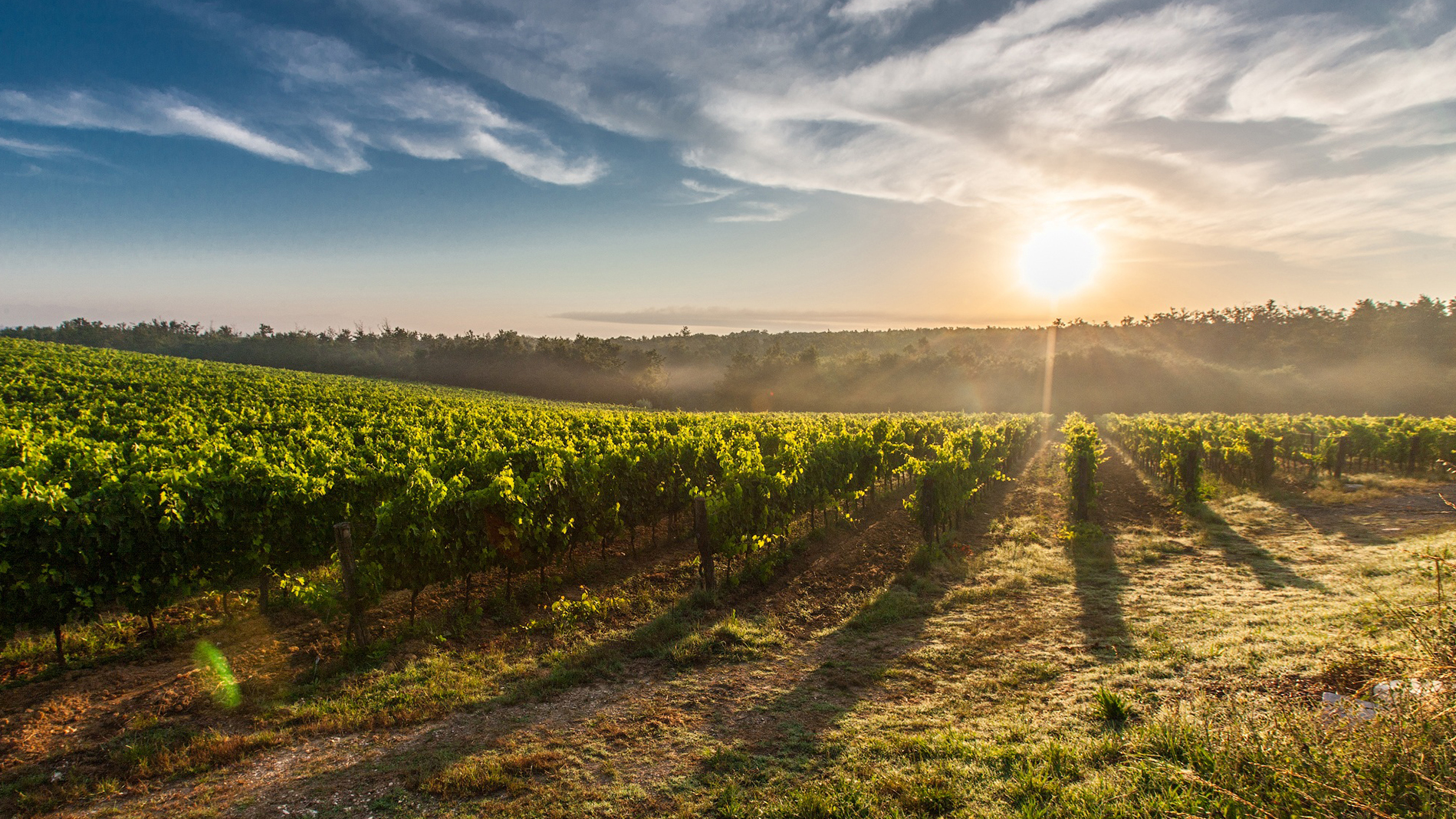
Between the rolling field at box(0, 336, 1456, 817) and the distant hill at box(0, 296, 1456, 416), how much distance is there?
59.0 metres

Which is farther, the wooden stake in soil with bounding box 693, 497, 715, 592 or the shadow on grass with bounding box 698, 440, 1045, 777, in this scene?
the wooden stake in soil with bounding box 693, 497, 715, 592

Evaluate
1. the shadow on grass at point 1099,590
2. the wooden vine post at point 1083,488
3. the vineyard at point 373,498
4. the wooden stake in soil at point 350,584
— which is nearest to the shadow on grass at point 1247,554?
the shadow on grass at point 1099,590

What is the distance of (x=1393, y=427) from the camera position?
2153 cm

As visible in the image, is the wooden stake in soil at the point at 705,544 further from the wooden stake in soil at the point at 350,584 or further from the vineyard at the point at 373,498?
the wooden stake in soil at the point at 350,584

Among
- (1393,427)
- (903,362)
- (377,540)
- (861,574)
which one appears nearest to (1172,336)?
(903,362)

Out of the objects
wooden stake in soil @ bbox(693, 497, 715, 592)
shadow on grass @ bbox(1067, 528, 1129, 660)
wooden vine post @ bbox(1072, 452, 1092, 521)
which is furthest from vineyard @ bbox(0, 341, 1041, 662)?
shadow on grass @ bbox(1067, 528, 1129, 660)

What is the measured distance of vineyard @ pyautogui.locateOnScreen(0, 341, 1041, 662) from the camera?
263 inches

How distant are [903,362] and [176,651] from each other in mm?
82322

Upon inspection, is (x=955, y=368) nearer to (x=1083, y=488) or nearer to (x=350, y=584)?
(x=1083, y=488)

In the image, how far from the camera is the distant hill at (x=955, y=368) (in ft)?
217

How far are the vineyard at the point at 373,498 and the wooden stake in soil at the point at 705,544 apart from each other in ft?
1.13

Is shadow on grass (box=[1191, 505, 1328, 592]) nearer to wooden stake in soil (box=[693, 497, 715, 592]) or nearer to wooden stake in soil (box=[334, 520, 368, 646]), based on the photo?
wooden stake in soil (box=[693, 497, 715, 592])

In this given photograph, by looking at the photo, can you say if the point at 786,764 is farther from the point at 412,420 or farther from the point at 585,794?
the point at 412,420

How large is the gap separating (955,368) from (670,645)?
262 ft
